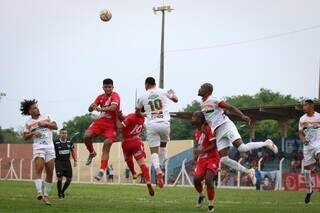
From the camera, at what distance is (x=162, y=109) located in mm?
19953

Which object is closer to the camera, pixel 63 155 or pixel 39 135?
pixel 39 135

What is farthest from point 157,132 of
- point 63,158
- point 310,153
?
point 63,158

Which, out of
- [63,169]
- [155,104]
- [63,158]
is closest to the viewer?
[155,104]

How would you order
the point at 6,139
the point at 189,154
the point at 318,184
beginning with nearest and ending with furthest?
the point at 318,184 → the point at 189,154 → the point at 6,139

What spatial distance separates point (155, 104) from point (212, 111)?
6.40 feet

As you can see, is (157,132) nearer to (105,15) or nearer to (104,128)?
(104,128)

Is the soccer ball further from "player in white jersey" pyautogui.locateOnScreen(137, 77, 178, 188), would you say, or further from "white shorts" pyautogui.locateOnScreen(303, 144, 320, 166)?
"white shorts" pyautogui.locateOnScreen(303, 144, 320, 166)

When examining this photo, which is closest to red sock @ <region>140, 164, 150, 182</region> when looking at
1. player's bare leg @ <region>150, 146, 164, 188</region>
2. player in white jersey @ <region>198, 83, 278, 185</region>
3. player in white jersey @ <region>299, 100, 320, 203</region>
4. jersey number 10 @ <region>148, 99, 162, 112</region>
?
player's bare leg @ <region>150, 146, 164, 188</region>

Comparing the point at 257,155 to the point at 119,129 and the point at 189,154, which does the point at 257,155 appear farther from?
the point at 119,129

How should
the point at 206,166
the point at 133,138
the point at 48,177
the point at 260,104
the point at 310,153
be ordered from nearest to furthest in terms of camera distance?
1. the point at 206,166
2. the point at 133,138
3. the point at 48,177
4. the point at 310,153
5. the point at 260,104

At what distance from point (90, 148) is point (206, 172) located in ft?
14.5

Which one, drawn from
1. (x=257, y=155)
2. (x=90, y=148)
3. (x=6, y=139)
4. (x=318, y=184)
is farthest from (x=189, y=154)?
(x=6, y=139)

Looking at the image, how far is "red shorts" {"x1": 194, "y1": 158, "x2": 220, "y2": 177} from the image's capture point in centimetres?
1805

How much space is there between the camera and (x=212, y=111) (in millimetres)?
18578
